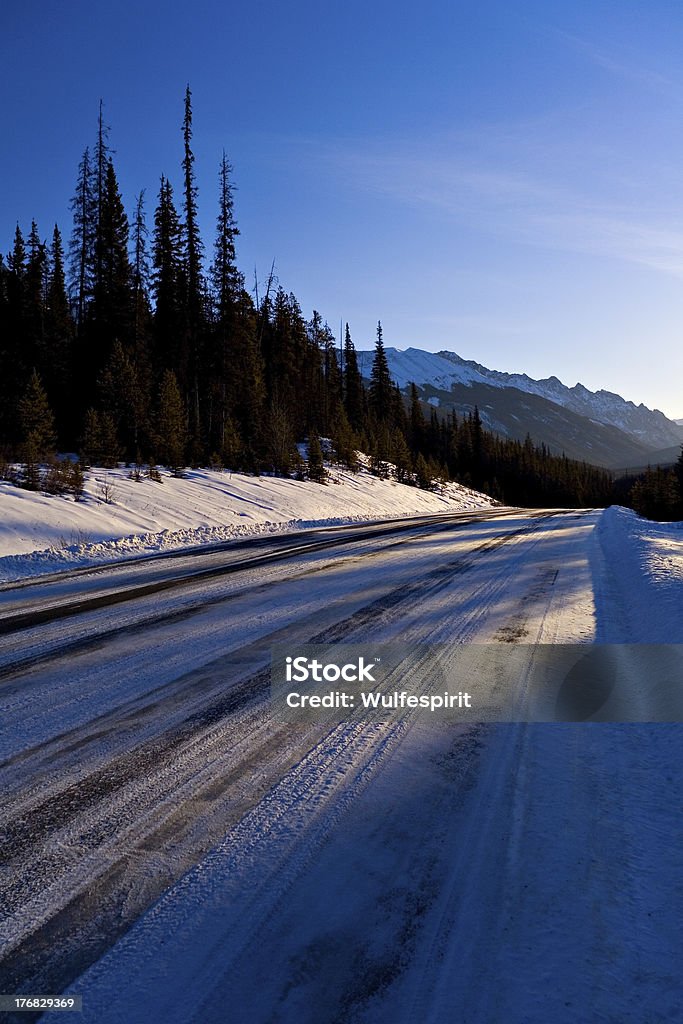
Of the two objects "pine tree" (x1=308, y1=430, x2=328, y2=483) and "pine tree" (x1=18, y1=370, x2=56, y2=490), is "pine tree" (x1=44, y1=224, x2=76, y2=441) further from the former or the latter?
"pine tree" (x1=308, y1=430, x2=328, y2=483)

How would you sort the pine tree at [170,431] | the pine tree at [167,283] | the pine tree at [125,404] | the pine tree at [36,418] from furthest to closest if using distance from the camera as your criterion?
the pine tree at [167,283] → the pine tree at [170,431] → the pine tree at [125,404] → the pine tree at [36,418]

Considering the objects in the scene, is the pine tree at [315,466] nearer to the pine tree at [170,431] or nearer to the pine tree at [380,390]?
the pine tree at [170,431]

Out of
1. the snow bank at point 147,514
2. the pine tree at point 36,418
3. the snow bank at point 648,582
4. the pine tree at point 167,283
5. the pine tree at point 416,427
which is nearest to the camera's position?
the snow bank at point 648,582

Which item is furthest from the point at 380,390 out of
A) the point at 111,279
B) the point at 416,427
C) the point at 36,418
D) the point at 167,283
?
the point at 36,418

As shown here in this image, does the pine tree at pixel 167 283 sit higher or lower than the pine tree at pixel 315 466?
higher

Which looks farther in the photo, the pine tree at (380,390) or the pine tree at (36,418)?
the pine tree at (380,390)

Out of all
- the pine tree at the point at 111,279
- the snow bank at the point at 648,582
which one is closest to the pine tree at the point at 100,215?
the pine tree at the point at 111,279

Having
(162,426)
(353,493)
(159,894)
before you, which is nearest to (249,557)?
(159,894)

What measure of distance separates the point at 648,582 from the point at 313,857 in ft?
20.6

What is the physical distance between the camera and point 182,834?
94.8 inches

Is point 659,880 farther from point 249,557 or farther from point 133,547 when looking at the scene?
point 133,547

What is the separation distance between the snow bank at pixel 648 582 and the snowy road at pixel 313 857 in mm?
2332

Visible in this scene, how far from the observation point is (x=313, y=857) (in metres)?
2.26

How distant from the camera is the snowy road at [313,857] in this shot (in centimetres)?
170
